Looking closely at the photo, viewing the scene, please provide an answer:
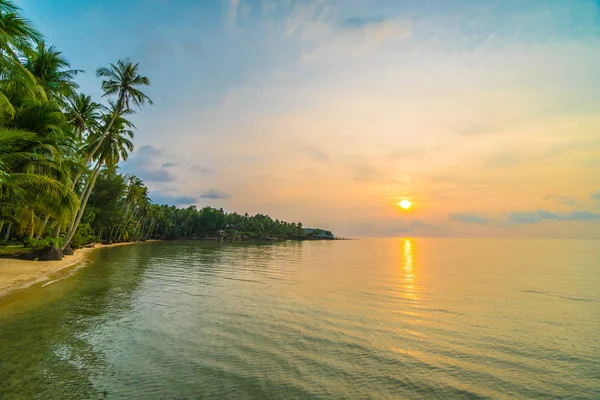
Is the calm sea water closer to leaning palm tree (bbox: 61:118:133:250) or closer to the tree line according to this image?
the tree line

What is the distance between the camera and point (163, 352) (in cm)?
874

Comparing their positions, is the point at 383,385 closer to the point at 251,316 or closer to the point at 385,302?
the point at 251,316

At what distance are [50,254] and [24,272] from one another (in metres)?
8.80

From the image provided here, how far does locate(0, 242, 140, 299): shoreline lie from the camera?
16966 mm

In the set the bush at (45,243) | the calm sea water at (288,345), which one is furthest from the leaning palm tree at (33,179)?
the bush at (45,243)

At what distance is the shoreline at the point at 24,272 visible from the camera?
1697 cm

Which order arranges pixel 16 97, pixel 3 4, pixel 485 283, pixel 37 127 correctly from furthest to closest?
pixel 485 283 → pixel 37 127 → pixel 16 97 → pixel 3 4

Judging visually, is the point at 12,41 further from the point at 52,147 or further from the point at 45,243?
the point at 45,243

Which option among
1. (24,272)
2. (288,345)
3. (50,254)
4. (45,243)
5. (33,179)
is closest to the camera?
(288,345)

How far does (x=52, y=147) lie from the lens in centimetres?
1758

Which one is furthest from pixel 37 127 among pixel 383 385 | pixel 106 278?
pixel 383 385

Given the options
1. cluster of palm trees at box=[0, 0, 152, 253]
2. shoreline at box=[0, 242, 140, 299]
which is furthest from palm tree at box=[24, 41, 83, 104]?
shoreline at box=[0, 242, 140, 299]

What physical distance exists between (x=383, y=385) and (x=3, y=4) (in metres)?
17.0

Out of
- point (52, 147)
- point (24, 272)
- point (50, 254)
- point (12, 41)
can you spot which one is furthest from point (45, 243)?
point (12, 41)
